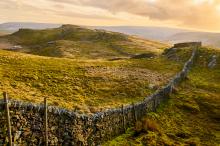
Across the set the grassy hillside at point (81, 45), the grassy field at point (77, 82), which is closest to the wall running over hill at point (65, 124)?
the grassy field at point (77, 82)

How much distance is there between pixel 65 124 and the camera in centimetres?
2764

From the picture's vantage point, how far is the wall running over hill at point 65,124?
24000 millimetres

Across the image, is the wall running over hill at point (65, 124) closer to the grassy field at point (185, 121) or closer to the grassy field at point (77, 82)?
the grassy field at point (185, 121)

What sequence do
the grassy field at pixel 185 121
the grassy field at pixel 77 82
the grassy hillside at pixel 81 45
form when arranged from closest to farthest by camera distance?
the grassy field at pixel 185 121, the grassy field at pixel 77 82, the grassy hillside at pixel 81 45

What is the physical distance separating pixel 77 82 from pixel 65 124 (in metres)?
23.7

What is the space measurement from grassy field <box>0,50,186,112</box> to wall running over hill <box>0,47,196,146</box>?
17.7 ft

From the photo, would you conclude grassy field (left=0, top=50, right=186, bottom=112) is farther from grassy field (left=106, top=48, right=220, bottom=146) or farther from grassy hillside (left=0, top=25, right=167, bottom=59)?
grassy hillside (left=0, top=25, right=167, bottom=59)

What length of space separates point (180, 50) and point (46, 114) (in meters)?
74.9

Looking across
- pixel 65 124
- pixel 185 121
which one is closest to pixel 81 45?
pixel 185 121

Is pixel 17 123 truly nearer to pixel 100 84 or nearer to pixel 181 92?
pixel 100 84

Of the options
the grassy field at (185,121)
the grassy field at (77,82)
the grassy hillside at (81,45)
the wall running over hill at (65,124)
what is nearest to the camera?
the wall running over hill at (65,124)

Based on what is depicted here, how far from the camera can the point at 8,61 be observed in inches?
2087

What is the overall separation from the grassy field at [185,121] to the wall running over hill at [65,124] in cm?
114

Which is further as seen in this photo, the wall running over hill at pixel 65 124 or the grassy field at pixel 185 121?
the grassy field at pixel 185 121
